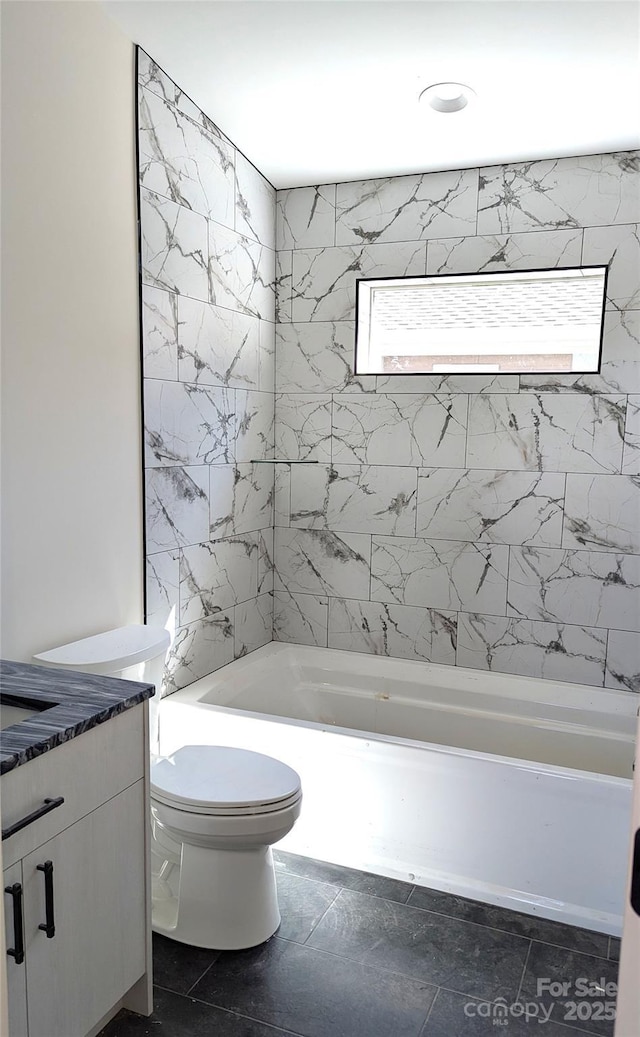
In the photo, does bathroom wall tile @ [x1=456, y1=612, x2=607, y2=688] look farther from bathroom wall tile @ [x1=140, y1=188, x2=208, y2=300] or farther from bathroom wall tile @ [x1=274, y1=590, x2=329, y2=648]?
bathroom wall tile @ [x1=140, y1=188, x2=208, y2=300]

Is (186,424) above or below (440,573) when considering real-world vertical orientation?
above

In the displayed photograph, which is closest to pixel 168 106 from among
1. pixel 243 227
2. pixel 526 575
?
→ pixel 243 227

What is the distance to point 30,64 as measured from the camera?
2160 mm

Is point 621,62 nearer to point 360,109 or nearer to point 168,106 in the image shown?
point 360,109

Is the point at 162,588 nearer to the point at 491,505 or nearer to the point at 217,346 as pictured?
the point at 217,346

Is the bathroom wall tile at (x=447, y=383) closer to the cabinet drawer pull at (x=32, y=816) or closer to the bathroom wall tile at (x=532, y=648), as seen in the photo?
the bathroom wall tile at (x=532, y=648)

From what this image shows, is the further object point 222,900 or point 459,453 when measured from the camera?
point 459,453

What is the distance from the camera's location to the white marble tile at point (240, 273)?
318cm

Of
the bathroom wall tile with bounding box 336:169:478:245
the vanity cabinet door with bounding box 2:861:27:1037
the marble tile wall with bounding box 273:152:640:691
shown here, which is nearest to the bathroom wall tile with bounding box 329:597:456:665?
the marble tile wall with bounding box 273:152:640:691

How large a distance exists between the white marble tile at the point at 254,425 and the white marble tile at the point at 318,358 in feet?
0.53

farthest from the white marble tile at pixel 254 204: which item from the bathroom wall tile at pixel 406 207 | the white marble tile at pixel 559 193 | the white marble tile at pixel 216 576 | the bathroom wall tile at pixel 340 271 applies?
the white marble tile at pixel 216 576

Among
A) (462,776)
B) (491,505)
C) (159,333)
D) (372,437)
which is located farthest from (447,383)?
(462,776)

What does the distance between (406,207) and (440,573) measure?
5.48 feet

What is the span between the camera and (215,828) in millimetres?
2088
